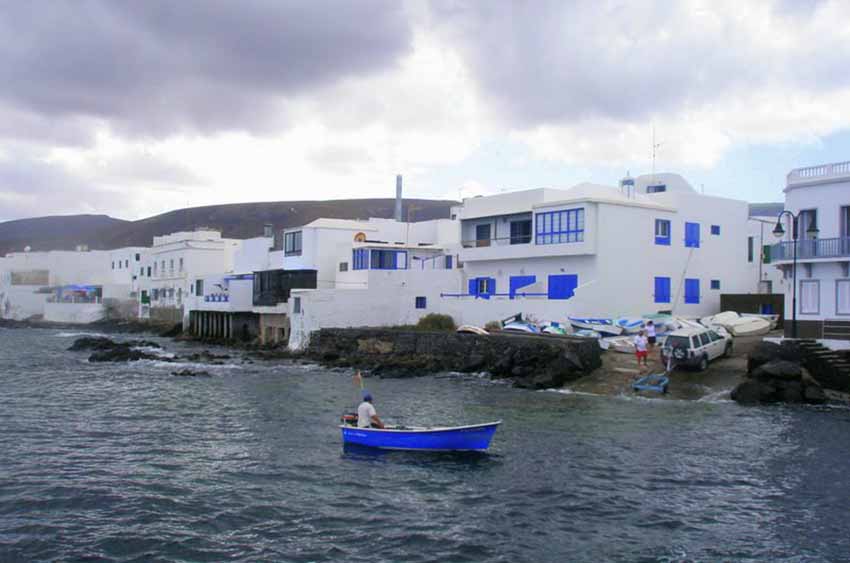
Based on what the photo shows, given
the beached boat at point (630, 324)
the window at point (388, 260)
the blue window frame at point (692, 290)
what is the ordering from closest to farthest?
the beached boat at point (630, 324)
the blue window frame at point (692, 290)
the window at point (388, 260)

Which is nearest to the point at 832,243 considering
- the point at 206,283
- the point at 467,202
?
the point at 467,202

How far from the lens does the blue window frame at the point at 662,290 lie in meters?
46.1

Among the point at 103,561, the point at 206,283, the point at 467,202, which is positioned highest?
the point at 467,202

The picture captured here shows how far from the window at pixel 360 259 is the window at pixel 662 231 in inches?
792

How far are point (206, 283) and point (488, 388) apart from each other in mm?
45301

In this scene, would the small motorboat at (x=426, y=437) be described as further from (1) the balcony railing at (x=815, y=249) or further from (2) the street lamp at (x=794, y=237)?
(1) the balcony railing at (x=815, y=249)

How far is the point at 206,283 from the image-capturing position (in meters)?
72.6

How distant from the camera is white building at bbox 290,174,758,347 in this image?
4394cm

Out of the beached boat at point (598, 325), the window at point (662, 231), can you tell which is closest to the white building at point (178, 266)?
the window at point (662, 231)

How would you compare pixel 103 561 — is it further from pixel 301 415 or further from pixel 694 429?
pixel 694 429

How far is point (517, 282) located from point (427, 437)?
1091 inches

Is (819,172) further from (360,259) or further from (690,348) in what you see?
(360,259)

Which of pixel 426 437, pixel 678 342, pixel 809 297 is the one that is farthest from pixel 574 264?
pixel 426 437

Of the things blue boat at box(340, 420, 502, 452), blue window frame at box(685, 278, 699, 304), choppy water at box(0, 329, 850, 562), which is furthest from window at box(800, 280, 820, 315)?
blue boat at box(340, 420, 502, 452)
